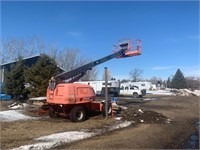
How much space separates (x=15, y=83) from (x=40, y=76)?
4265 mm

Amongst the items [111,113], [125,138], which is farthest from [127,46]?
[125,138]

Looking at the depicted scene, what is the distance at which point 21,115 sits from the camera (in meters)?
17.5

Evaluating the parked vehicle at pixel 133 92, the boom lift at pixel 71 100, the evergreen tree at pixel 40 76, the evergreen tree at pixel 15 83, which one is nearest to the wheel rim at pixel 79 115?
the boom lift at pixel 71 100

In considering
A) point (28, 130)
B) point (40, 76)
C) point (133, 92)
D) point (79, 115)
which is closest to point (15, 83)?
point (40, 76)

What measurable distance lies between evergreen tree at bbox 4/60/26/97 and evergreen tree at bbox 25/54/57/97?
251 centimetres

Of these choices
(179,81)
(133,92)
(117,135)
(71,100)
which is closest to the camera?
(117,135)

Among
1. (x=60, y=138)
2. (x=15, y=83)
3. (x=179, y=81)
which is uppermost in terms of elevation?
(x=179, y=81)

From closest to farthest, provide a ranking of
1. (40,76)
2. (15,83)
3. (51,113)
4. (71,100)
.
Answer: (71,100), (51,113), (40,76), (15,83)

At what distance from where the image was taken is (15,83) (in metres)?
27.0

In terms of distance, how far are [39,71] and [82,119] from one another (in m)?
10.1

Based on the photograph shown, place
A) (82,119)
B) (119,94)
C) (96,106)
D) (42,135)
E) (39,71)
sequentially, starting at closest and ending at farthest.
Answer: (42,135) → (82,119) → (96,106) → (39,71) → (119,94)

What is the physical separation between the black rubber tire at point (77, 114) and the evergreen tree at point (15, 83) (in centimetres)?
1302

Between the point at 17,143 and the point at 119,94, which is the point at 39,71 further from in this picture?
the point at 119,94

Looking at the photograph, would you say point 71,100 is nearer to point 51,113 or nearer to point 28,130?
point 51,113
